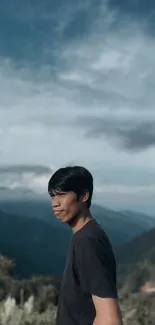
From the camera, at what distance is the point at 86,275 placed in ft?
10.1

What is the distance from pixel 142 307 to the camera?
1250 cm

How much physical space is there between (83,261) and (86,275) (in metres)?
0.06

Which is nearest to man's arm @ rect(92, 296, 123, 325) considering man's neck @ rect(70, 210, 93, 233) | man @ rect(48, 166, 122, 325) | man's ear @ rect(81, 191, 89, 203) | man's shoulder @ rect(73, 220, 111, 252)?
man @ rect(48, 166, 122, 325)

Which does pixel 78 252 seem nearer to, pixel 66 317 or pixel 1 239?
pixel 66 317

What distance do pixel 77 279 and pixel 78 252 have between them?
0.15 m

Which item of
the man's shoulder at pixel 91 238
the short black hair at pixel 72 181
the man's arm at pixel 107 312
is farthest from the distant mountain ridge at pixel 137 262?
the man's arm at pixel 107 312

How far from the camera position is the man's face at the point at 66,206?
10.9 feet

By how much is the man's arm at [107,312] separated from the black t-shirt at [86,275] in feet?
0.09

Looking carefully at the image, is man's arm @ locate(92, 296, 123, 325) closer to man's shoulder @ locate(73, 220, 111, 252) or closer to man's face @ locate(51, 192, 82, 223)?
man's shoulder @ locate(73, 220, 111, 252)

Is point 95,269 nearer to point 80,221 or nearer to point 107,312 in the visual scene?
point 107,312

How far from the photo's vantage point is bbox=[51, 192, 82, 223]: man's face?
3324mm

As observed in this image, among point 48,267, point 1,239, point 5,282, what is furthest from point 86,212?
point 1,239

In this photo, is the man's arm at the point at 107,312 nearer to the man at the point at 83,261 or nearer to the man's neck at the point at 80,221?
the man at the point at 83,261

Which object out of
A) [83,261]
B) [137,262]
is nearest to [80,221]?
[83,261]
